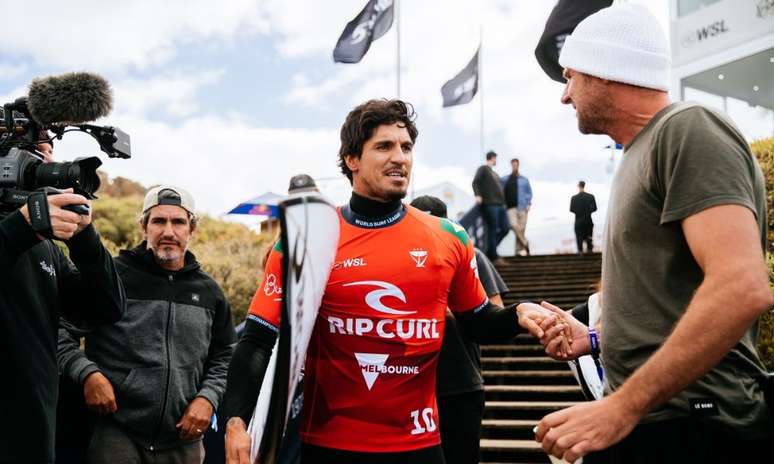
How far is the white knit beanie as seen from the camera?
6.96ft

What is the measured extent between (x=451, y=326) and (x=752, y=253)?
9.70ft

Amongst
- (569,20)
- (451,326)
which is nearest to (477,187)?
(569,20)

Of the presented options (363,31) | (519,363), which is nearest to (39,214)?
(519,363)

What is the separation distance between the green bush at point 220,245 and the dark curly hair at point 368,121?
4479 mm

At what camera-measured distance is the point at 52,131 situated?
3199 millimetres

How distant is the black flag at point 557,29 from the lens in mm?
9484

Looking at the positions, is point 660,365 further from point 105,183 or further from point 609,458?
point 105,183

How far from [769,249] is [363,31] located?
1168 centimetres

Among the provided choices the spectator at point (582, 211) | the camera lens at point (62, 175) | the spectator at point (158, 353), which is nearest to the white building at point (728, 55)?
the spectator at point (582, 211)

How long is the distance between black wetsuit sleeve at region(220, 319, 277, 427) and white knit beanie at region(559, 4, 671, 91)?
150cm

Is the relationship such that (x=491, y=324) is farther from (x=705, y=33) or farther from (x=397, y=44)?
(x=705, y=33)

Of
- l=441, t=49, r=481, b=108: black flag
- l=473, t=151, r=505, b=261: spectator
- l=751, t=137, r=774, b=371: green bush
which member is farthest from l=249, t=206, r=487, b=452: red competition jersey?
l=441, t=49, r=481, b=108: black flag

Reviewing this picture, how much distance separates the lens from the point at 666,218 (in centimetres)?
183

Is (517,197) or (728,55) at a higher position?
(728,55)
